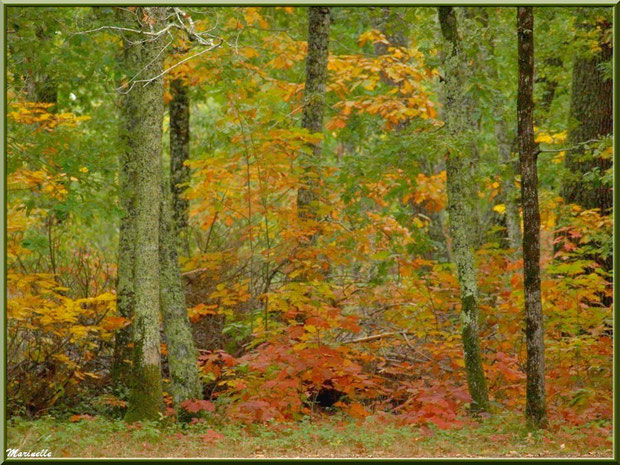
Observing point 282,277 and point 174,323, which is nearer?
point 174,323

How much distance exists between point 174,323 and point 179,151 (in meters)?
4.55

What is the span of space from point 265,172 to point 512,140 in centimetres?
853

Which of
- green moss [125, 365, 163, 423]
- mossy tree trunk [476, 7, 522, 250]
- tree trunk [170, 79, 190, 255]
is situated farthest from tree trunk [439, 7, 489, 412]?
tree trunk [170, 79, 190, 255]

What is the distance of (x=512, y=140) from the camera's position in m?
17.2

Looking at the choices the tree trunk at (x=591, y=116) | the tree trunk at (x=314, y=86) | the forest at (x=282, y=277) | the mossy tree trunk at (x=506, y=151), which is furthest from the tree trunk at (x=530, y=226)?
the tree trunk at (x=591, y=116)

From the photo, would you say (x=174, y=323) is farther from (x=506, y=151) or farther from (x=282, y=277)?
(x=506, y=151)

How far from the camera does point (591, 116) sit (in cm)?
1287

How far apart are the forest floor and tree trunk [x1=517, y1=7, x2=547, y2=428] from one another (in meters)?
0.51

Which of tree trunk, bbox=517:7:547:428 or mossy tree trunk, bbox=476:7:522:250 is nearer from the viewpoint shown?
tree trunk, bbox=517:7:547:428

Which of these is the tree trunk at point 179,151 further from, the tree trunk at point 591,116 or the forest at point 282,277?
the tree trunk at point 591,116

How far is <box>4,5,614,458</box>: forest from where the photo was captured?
791 centimetres

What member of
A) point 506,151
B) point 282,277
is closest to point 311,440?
point 282,277

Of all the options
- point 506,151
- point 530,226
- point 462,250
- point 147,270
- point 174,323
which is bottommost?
point 174,323

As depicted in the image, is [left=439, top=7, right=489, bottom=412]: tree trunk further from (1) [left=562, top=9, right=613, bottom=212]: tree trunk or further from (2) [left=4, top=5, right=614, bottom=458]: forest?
(1) [left=562, top=9, right=613, bottom=212]: tree trunk
